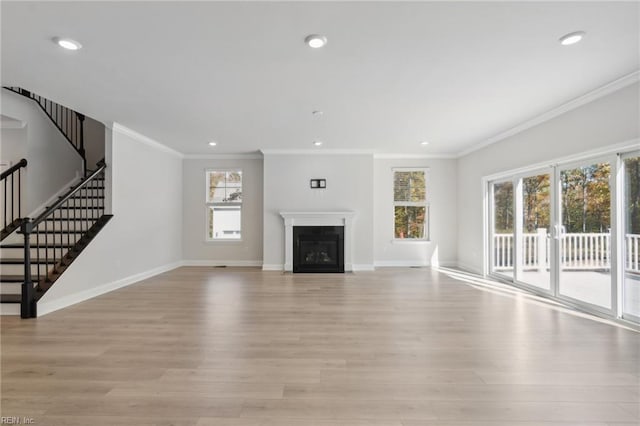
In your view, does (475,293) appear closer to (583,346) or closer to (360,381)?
(583,346)

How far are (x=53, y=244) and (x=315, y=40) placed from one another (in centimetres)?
453

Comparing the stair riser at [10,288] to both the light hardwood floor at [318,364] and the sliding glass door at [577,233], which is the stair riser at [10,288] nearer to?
the light hardwood floor at [318,364]

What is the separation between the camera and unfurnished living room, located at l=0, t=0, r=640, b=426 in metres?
2.04

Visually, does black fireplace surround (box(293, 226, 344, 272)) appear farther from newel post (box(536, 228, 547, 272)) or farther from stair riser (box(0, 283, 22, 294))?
stair riser (box(0, 283, 22, 294))

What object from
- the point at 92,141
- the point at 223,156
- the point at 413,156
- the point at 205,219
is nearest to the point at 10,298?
the point at 92,141

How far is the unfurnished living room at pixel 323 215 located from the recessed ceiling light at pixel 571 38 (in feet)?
0.05

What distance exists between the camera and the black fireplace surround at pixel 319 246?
6.48 meters

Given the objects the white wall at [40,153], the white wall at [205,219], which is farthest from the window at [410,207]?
the white wall at [40,153]

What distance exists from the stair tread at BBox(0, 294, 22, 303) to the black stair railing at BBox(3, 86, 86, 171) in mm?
3156

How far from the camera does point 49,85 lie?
3.30m

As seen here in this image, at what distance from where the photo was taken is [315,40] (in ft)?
8.02

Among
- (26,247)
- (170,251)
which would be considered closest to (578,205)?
(26,247)

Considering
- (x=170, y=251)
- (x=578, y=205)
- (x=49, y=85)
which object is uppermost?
(x=49, y=85)

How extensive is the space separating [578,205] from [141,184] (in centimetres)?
682
